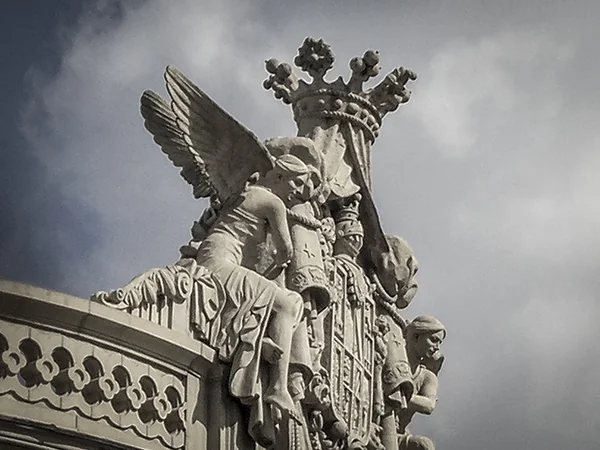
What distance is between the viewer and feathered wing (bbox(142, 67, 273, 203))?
59.3ft

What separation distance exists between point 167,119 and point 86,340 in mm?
2884

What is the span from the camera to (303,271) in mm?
18406

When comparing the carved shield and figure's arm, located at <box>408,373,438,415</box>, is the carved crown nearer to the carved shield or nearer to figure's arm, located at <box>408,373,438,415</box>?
the carved shield

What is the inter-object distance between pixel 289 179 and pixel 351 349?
174cm

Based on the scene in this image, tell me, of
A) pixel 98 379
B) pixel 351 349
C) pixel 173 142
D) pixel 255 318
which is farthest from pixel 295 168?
pixel 98 379

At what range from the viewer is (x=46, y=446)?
50.3ft

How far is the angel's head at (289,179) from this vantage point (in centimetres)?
1862

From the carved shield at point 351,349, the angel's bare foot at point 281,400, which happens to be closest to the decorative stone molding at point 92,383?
the angel's bare foot at point 281,400

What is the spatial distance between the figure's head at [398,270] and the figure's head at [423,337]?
1.35ft

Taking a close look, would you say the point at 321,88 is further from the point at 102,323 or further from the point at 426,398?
the point at 102,323

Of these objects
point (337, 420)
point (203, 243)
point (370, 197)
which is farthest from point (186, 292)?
point (370, 197)

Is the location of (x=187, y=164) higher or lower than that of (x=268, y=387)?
higher

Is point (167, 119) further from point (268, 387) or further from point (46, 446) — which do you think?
point (46, 446)

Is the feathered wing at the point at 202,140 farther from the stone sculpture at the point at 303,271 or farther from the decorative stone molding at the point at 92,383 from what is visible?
the decorative stone molding at the point at 92,383
